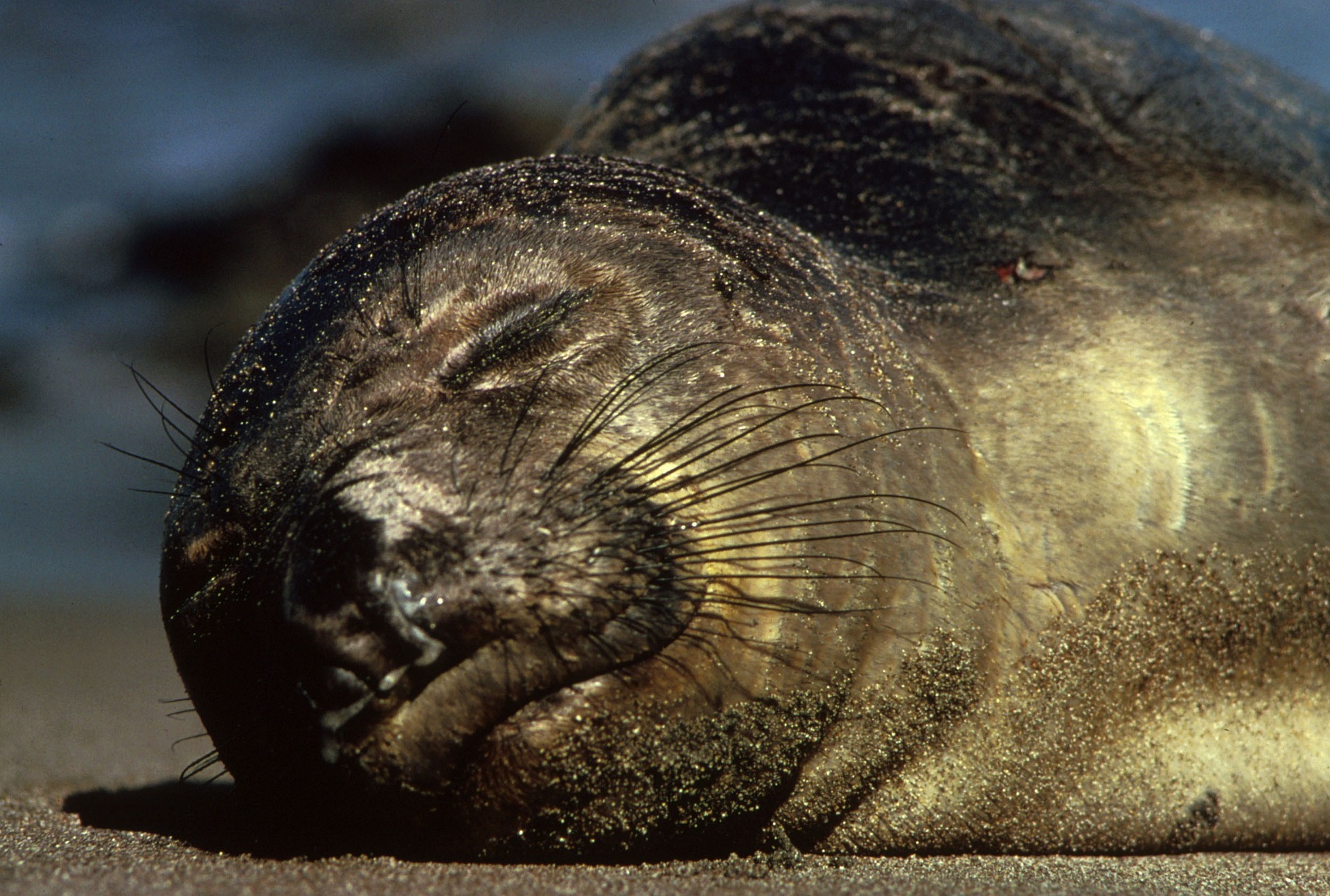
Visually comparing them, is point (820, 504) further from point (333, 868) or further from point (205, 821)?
point (205, 821)

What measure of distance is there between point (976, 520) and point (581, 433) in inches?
32.0

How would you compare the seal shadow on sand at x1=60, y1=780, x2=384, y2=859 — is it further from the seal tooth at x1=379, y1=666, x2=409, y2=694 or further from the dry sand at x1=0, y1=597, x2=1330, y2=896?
the seal tooth at x1=379, y1=666, x2=409, y2=694

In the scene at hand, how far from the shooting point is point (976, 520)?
88.8 inches

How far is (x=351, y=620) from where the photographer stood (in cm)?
174

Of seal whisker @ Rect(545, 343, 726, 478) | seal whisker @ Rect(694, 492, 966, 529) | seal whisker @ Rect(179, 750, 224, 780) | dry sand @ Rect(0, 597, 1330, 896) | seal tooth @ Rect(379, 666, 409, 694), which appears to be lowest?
dry sand @ Rect(0, 597, 1330, 896)

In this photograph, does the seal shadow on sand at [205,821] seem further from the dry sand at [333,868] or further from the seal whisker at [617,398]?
the seal whisker at [617,398]

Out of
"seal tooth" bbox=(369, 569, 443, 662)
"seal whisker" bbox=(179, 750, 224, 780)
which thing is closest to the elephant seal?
"seal tooth" bbox=(369, 569, 443, 662)

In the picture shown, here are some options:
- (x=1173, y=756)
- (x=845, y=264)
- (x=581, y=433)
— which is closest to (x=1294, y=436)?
(x=1173, y=756)

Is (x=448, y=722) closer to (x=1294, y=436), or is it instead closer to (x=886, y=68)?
(x=1294, y=436)

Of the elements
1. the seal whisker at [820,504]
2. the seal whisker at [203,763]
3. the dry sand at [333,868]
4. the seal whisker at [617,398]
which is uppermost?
the seal whisker at [617,398]

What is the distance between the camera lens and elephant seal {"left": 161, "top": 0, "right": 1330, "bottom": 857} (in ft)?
5.94

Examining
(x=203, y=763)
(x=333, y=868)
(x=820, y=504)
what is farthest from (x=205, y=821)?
(x=820, y=504)

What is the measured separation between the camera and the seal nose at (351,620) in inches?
68.0

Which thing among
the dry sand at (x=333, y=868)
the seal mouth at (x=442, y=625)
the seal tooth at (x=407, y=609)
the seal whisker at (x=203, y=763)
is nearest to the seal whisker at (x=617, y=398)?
the seal mouth at (x=442, y=625)
